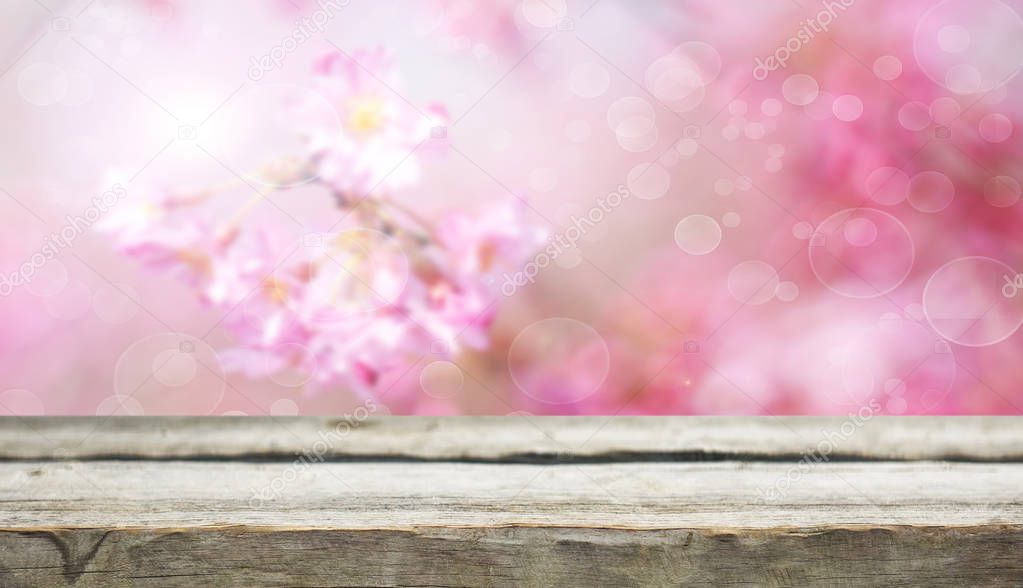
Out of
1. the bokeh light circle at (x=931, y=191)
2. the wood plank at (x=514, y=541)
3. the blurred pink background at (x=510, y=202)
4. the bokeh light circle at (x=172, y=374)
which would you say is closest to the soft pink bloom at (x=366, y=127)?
the blurred pink background at (x=510, y=202)

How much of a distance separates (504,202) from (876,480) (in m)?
0.49

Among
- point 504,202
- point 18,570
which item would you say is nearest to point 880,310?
point 504,202

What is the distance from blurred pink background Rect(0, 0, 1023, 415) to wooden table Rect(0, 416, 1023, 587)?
5cm

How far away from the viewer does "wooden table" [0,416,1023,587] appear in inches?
25.2

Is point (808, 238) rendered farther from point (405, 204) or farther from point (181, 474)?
point (181, 474)

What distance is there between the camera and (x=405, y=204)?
2.77ft

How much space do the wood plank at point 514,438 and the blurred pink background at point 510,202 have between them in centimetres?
3

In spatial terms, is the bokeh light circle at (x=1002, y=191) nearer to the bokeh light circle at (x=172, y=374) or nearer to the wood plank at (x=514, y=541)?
the wood plank at (x=514, y=541)

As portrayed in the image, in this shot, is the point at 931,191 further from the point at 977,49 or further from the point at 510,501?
the point at 510,501

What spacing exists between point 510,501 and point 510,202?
1.10 ft

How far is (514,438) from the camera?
80 cm

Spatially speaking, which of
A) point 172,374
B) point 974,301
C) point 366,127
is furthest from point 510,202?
point 974,301

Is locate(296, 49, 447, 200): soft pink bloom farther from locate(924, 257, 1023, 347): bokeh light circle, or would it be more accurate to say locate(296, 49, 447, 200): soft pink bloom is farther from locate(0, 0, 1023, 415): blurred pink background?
locate(924, 257, 1023, 347): bokeh light circle

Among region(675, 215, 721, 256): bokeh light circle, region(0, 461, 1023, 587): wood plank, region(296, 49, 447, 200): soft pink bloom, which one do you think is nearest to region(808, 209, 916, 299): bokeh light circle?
region(675, 215, 721, 256): bokeh light circle
